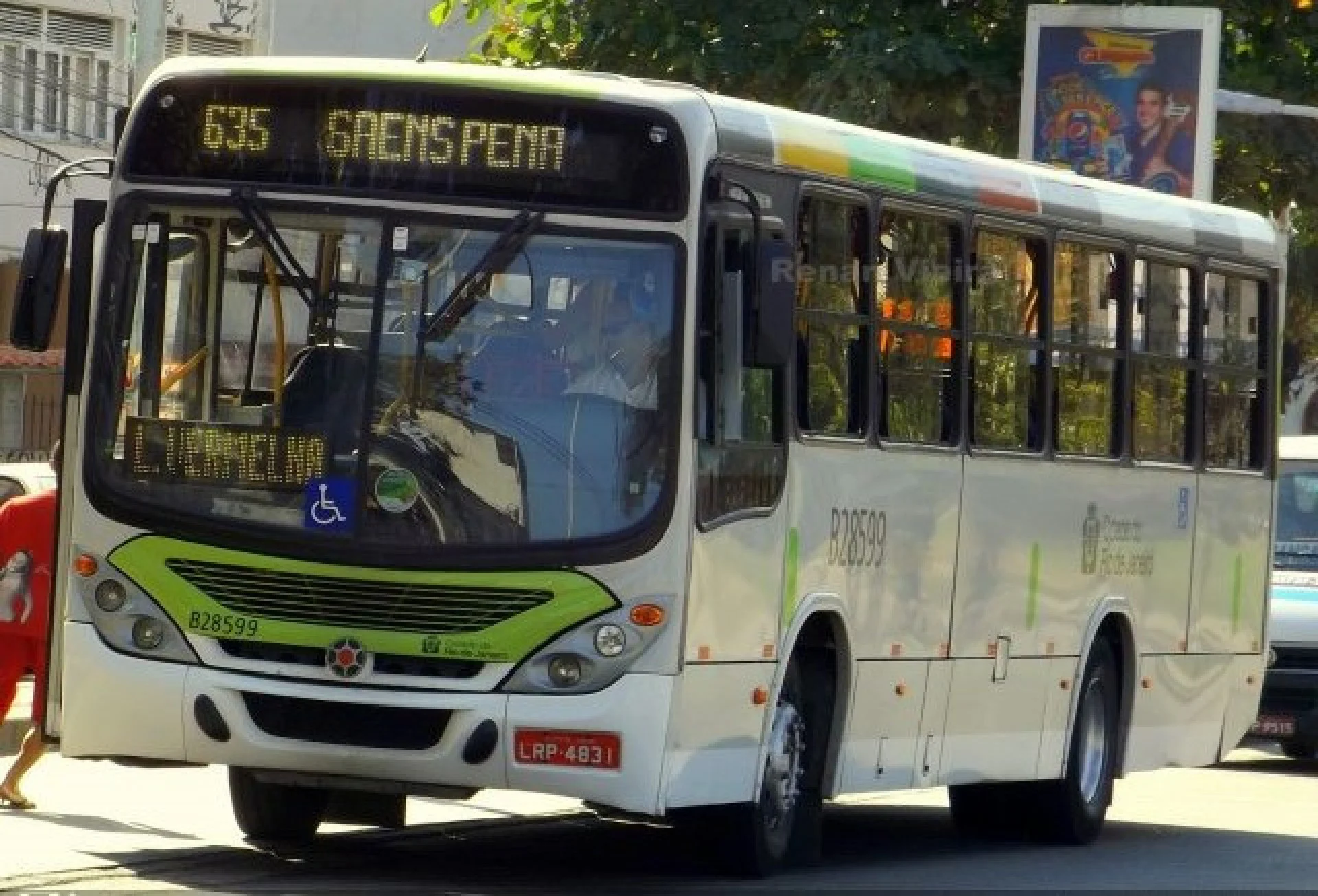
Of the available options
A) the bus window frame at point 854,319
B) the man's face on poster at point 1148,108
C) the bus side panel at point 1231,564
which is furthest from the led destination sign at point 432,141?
the man's face on poster at point 1148,108

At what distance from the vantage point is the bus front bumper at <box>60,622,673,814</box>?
11.0 metres

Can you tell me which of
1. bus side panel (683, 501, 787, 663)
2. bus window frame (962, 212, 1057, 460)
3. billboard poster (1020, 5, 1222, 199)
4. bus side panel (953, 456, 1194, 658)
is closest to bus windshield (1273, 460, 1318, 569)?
billboard poster (1020, 5, 1222, 199)

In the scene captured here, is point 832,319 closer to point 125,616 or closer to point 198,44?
point 125,616

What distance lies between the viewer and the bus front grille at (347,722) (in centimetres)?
1109

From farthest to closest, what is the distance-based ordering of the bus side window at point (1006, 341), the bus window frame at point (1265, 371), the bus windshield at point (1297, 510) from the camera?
the bus windshield at point (1297, 510)
the bus window frame at point (1265, 371)
the bus side window at point (1006, 341)

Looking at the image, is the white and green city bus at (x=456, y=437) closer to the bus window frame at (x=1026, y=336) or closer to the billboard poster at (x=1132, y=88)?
the bus window frame at (x=1026, y=336)

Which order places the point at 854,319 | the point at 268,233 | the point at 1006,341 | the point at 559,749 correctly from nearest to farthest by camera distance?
the point at 559,749
the point at 268,233
the point at 854,319
the point at 1006,341

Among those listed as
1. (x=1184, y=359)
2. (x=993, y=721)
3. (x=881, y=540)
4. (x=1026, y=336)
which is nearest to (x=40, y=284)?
(x=881, y=540)

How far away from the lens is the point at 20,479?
18125 mm

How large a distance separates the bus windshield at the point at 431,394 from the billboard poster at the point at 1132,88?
1204 cm

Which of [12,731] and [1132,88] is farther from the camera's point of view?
[1132,88]

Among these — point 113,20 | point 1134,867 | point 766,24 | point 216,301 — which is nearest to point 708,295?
point 216,301

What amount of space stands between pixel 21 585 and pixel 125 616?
2507 mm

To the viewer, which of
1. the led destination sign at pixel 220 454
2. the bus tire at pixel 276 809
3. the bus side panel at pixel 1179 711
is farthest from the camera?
the bus side panel at pixel 1179 711
